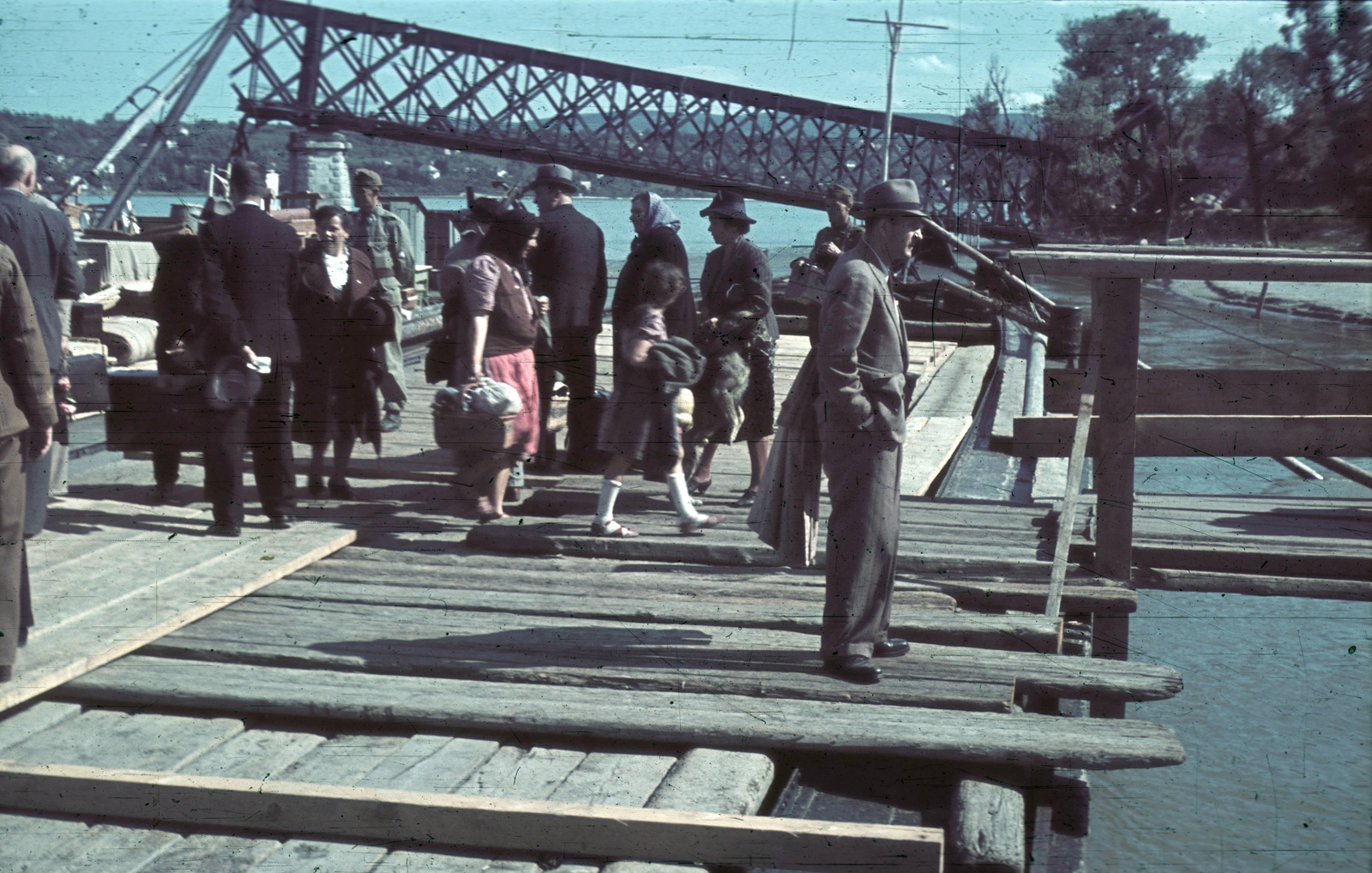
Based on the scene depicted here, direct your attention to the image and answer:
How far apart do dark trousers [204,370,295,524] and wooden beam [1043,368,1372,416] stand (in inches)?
192

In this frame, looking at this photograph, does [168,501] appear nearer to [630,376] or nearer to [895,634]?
[630,376]

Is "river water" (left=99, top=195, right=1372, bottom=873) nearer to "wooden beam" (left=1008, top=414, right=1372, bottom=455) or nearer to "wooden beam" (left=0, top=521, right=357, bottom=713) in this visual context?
"wooden beam" (left=1008, top=414, right=1372, bottom=455)

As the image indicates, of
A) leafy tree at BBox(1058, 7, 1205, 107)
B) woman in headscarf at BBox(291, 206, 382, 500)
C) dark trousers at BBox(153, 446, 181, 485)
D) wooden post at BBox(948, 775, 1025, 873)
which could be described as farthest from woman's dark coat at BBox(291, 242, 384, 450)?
wooden post at BBox(948, 775, 1025, 873)

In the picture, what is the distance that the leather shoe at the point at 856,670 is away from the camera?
435 cm

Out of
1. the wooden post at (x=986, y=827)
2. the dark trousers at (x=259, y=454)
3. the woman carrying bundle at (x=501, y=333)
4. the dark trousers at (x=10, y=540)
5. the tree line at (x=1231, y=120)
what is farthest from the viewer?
the woman carrying bundle at (x=501, y=333)

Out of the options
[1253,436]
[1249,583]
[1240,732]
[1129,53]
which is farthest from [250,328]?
[1240,732]

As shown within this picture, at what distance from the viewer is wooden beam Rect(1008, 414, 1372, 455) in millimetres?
6156

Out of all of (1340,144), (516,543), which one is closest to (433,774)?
(516,543)

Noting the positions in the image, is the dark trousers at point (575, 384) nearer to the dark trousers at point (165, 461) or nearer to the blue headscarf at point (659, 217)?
the blue headscarf at point (659, 217)

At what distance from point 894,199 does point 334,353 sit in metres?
4.29

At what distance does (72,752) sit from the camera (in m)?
3.82

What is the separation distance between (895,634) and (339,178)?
4309 millimetres

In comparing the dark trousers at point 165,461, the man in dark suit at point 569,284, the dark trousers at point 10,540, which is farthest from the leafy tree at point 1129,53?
the dark trousers at point 165,461

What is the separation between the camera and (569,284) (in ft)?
24.4
